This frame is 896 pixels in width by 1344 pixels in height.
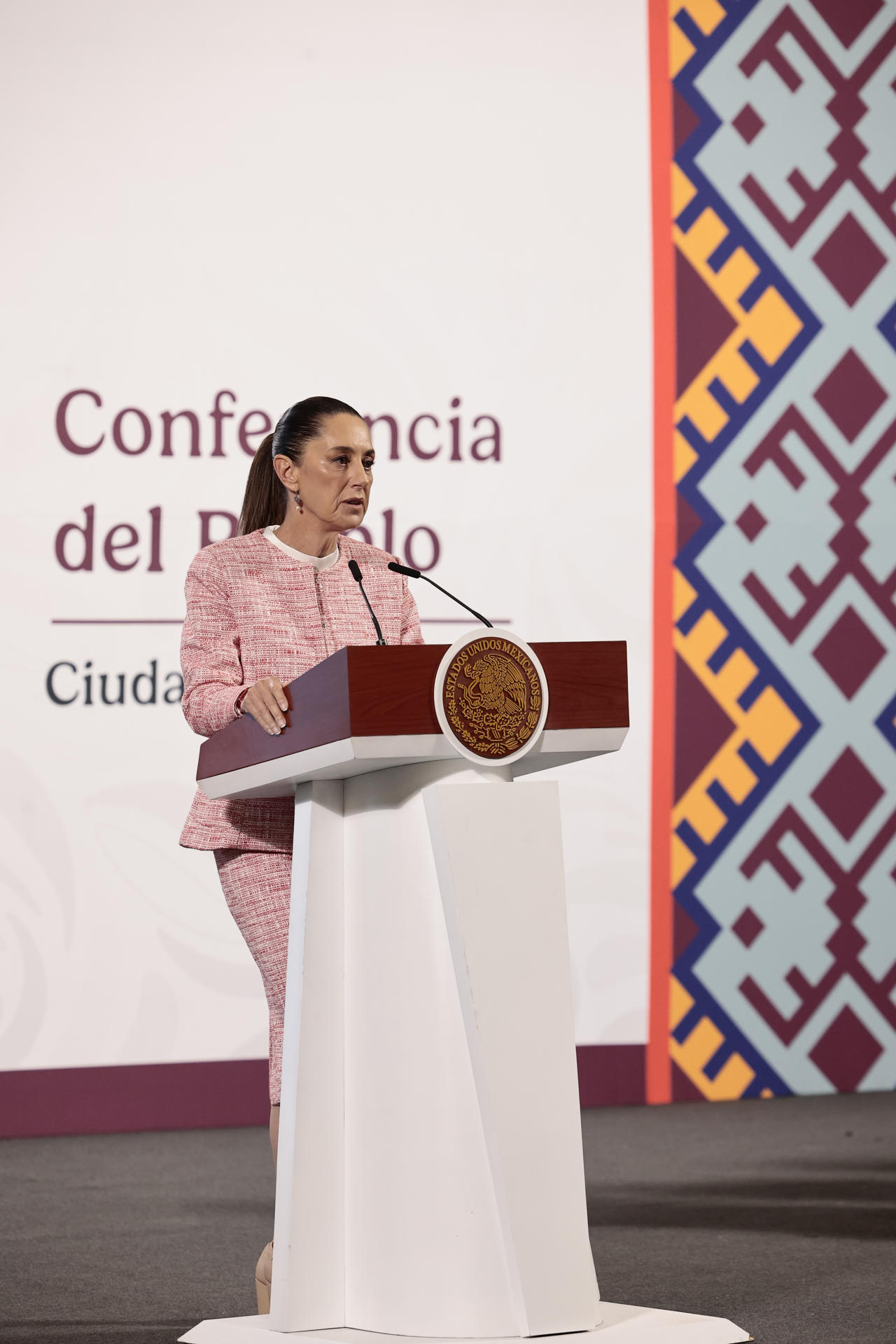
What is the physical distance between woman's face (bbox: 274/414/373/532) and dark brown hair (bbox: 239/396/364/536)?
2cm

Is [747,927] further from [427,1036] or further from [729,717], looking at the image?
[427,1036]

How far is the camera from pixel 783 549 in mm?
4453

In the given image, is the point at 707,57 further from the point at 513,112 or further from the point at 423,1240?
the point at 423,1240

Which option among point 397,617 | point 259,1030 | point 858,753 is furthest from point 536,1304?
point 858,753

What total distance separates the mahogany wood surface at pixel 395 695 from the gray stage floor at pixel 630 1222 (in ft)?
3.01

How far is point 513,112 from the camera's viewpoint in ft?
14.2

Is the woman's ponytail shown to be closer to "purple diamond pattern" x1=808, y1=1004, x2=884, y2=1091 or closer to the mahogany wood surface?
the mahogany wood surface

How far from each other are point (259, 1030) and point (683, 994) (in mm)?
1206

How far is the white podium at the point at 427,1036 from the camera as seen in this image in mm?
1644

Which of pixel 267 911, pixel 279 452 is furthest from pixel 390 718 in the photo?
pixel 279 452

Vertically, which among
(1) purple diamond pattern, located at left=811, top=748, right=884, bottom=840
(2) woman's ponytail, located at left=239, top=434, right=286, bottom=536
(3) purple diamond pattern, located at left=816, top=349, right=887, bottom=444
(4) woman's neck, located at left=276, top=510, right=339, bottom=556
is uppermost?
(3) purple diamond pattern, located at left=816, top=349, right=887, bottom=444

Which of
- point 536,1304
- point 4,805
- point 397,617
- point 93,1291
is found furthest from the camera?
point 4,805

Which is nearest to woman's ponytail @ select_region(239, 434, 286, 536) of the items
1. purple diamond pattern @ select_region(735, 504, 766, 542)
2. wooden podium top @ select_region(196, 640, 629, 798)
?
wooden podium top @ select_region(196, 640, 629, 798)

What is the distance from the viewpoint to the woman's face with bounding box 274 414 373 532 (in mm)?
2062
